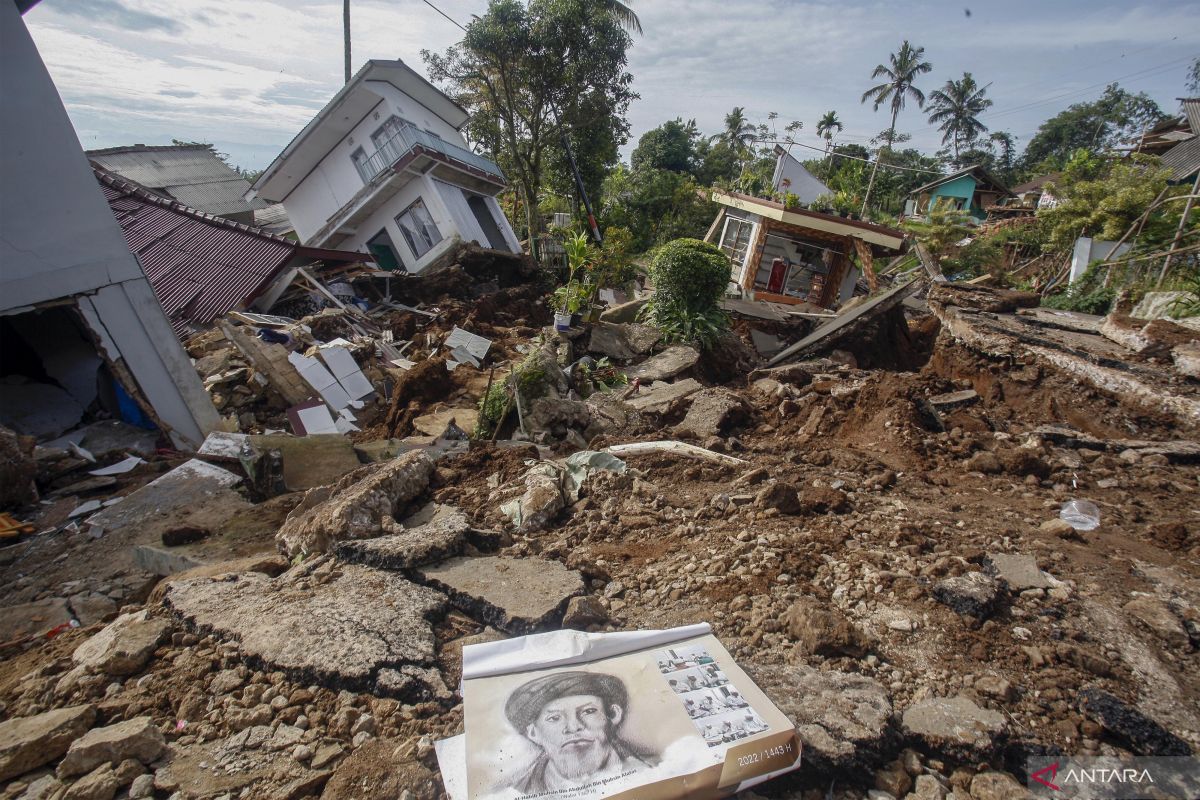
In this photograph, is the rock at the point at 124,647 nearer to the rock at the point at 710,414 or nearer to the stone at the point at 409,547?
the stone at the point at 409,547

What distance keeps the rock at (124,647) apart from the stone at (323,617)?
121 millimetres

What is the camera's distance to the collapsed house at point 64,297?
19.4 ft

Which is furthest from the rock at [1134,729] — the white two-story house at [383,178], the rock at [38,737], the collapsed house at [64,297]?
the white two-story house at [383,178]

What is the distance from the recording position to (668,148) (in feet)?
116

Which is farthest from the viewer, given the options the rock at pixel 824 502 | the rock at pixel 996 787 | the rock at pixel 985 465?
the rock at pixel 985 465

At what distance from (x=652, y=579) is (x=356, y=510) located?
1870 millimetres

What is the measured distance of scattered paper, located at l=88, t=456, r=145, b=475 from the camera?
6.22 m

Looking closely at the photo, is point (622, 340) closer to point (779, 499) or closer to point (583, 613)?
point (779, 499)

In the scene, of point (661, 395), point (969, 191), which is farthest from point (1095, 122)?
point (661, 395)

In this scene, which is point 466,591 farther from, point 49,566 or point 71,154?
point 71,154

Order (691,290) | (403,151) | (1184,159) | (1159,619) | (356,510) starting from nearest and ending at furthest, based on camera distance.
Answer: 1. (1159,619)
2. (356,510)
3. (691,290)
4. (403,151)
5. (1184,159)

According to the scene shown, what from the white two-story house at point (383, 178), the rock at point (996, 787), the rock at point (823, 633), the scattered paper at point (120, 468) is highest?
the white two-story house at point (383, 178)

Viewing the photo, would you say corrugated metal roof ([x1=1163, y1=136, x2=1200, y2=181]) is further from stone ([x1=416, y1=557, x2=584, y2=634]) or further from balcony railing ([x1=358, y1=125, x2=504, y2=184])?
stone ([x1=416, y1=557, x2=584, y2=634])

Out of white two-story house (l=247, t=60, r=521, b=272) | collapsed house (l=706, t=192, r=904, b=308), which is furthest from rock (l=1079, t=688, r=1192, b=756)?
white two-story house (l=247, t=60, r=521, b=272)
